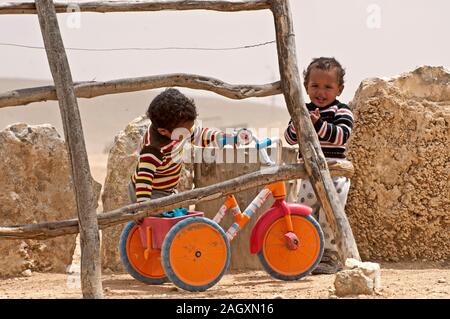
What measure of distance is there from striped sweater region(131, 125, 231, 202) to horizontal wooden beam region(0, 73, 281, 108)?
0.49m

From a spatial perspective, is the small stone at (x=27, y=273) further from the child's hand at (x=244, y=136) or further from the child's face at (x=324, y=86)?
the child's face at (x=324, y=86)

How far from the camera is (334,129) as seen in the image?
17.9 ft

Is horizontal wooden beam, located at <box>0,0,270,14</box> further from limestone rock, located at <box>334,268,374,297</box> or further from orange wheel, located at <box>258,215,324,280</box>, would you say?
limestone rock, located at <box>334,268,374,297</box>

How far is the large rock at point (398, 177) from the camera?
20.4 ft

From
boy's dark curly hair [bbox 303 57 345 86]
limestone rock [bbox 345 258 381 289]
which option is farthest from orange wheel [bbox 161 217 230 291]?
boy's dark curly hair [bbox 303 57 345 86]

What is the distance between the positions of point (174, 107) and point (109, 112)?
1562 inches

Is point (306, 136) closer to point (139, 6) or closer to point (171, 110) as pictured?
point (171, 110)

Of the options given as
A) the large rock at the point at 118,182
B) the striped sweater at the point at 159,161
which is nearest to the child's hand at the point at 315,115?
the striped sweater at the point at 159,161

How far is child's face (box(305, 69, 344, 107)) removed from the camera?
5617mm

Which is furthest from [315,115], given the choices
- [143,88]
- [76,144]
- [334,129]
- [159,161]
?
[76,144]

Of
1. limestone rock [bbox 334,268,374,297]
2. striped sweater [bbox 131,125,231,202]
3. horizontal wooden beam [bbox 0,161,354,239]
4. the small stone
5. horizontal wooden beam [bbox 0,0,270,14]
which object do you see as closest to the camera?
limestone rock [bbox 334,268,374,297]

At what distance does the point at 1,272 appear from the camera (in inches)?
241

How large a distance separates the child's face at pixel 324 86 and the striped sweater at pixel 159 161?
2.17 feet

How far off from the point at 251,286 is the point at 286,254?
286 millimetres
